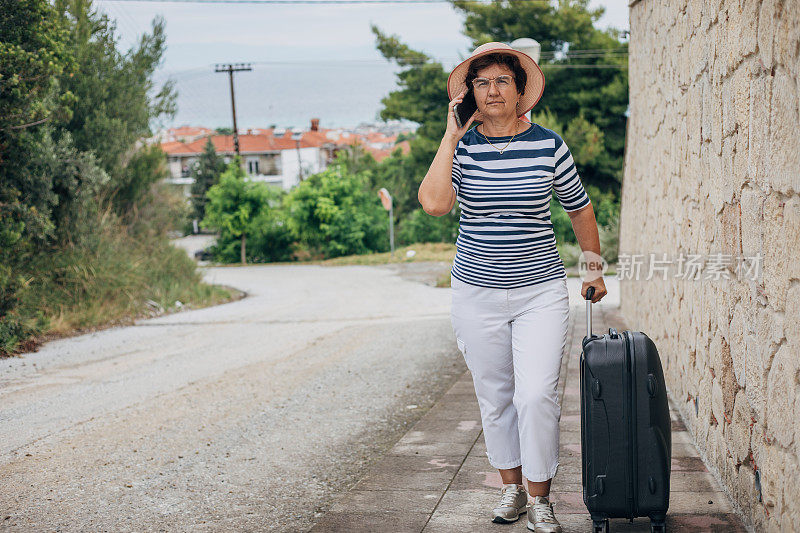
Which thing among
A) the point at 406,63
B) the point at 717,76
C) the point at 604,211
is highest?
the point at 406,63

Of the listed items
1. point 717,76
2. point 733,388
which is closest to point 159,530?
point 733,388

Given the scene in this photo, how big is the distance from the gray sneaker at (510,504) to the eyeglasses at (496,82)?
1.60 meters

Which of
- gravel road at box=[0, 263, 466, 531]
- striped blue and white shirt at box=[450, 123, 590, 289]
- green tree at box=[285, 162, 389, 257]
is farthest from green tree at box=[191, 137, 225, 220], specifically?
striped blue and white shirt at box=[450, 123, 590, 289]

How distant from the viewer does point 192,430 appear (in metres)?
6.00

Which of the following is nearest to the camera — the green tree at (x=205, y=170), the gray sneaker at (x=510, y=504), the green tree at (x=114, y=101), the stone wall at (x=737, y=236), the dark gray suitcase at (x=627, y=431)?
the stone wall at (x=737, y=236)

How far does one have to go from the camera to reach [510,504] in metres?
3.66

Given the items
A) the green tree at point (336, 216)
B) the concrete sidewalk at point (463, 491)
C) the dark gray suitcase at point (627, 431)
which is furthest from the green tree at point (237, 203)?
the dark gray suitcase at point (627, 431)

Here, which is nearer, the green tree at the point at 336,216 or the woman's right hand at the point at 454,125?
the woman's right hand at the point at 454,125

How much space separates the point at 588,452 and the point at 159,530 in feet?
6.23

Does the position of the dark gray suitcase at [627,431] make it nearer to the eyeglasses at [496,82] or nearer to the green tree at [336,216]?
the eyeglasses at [496,82]

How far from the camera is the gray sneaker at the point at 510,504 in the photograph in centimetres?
362

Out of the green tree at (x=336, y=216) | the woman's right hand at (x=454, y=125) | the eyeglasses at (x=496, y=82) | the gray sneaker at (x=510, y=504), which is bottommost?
the green tree at (x=336, y=216)

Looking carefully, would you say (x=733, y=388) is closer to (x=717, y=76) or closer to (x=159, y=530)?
(x=717, y=76)

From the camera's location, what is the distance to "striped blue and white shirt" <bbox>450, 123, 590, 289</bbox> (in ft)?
11.4
